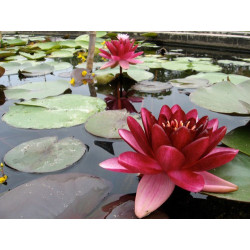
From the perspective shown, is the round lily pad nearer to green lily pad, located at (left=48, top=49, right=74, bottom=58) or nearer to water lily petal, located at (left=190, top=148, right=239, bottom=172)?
water lily petal, located at (left=190, top=148, right=239, bottom=172)

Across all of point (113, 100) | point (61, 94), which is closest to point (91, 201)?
point (113, 100)

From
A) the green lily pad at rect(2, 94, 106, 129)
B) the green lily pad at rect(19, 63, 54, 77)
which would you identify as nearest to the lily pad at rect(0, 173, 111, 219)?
the green lily pad at rect(2, 94, 106, 129)

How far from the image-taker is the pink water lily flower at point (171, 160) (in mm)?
732

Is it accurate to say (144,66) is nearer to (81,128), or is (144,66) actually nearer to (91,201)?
(81,128)

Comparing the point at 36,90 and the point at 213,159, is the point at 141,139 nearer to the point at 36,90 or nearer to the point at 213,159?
the point at 213,159

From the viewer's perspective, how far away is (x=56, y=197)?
79 centimetres

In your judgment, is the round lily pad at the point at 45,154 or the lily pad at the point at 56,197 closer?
the lily pad at the point at 56,197

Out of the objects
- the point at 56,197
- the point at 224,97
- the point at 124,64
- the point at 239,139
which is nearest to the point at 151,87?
the point at 124,64

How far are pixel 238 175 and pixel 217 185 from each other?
141mm

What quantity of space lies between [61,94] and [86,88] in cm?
28

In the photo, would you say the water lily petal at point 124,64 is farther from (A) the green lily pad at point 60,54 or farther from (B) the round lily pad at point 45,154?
(A) the green lily pad at point 60,54

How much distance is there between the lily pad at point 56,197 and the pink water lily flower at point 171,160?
0.10 metres

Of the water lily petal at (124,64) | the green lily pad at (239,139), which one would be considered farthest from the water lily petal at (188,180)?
the water lily petal at (124,64)

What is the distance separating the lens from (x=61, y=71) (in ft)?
9.64
